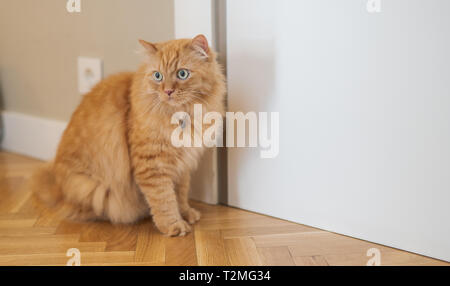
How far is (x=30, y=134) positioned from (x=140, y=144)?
1130mm

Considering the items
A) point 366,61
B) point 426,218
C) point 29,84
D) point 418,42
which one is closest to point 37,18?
point 29,84

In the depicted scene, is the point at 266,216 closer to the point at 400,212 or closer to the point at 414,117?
the point at 400,212

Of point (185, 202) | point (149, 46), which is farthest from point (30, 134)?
point (149, 46)

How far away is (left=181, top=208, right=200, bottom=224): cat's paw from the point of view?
1.79 metres

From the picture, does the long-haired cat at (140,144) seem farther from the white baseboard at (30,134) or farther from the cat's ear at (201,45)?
the white baseboard at (30,134)

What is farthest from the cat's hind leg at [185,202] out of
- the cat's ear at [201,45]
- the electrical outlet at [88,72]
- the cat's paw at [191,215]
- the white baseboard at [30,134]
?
the white baseboard at [30,134]

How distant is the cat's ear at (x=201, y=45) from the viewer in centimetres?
155

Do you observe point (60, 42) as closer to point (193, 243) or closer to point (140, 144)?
point (140, 144)

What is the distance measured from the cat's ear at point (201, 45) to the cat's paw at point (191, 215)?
22.4 inches

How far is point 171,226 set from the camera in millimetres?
1667

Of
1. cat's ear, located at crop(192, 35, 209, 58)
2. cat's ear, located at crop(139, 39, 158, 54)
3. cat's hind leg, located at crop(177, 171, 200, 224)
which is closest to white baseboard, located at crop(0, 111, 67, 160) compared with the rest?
cat's hind leg, located at crop(177, 171, 200, 224)

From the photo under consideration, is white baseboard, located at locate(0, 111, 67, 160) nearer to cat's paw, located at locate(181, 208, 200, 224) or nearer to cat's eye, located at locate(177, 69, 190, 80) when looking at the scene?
cat's paw, located at locate(181, 208, 200, 224)

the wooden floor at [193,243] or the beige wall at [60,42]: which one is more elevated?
the beige wall at [60,42]
